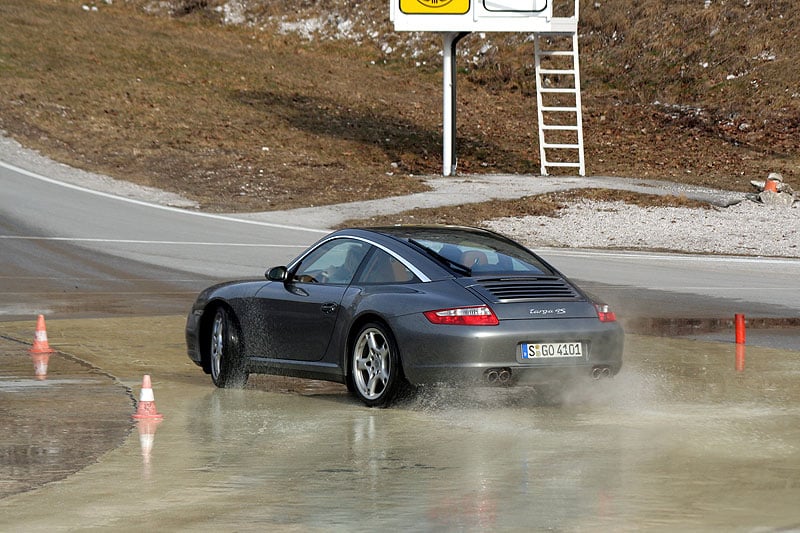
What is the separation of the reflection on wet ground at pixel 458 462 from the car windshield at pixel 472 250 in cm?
102

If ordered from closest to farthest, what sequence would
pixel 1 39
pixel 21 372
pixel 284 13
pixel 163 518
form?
1. pixel 163 518
2. pixel 21 372
3. pixel 1 39
4. pixel 284 13

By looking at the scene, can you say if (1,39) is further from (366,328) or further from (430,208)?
(366,328)

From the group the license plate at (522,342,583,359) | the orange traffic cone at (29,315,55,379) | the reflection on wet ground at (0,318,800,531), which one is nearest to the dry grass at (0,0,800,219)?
the orange traffic cone at (29,315,55,379)

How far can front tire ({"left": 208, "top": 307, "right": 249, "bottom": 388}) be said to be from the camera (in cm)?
1195

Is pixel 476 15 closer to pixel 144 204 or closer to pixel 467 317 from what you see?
pixel 144 204

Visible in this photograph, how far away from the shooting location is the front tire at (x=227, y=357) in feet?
39.2

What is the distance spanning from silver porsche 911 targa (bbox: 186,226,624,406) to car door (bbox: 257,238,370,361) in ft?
0.04

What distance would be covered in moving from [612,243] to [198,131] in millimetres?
18164

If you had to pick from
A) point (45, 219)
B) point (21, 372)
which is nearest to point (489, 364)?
point (21, 372)

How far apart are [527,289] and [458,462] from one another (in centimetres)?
241

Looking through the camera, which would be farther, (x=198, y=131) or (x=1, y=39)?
(x=1, y=39)

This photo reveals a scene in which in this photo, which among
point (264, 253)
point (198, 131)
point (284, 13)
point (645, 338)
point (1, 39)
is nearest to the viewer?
point (645, 338)

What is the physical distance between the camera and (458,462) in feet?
27.6

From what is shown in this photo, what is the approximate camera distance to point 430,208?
102 feet
